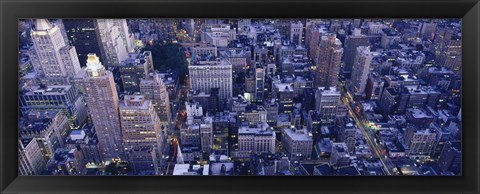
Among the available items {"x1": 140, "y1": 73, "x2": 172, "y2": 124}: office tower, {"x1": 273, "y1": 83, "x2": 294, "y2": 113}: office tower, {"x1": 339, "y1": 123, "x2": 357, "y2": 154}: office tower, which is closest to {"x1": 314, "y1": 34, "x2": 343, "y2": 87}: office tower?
{"x1": 273, "y1": 83, "x2": 294, "y2": 113}: office tower

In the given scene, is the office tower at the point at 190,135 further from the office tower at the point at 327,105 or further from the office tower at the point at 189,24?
the office tower at the point at 327,105

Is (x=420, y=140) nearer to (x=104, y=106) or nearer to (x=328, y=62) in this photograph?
(x=328, y=62)

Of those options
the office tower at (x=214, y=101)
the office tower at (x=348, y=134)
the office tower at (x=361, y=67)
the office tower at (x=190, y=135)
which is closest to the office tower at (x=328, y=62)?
the office tower at (x=361, y=67)

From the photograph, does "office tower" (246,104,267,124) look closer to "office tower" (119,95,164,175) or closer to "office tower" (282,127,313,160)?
"office tower" (282,127,313,160)

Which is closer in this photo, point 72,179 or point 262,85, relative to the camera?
point 72,179
